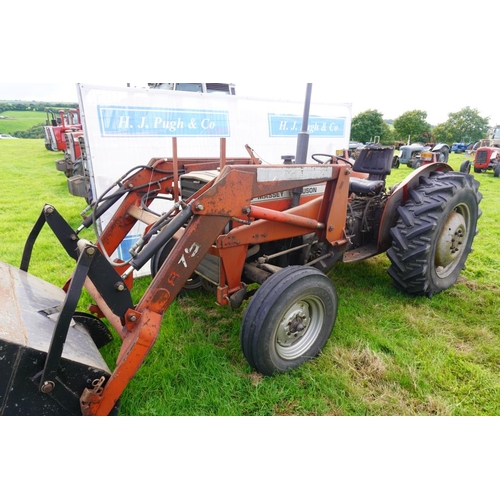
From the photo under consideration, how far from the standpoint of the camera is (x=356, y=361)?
2.77 meters

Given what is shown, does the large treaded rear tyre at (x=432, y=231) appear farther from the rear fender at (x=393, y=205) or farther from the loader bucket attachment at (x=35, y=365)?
the loader bucket attachment at (x=35, y=365)

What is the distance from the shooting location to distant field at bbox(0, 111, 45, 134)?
140 ft

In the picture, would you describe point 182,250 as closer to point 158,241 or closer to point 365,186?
point 158,241

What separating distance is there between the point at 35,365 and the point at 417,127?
50128 millimetres

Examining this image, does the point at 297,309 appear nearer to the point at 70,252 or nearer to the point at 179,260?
the point at 179,260

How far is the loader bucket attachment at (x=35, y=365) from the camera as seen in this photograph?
5.72ft

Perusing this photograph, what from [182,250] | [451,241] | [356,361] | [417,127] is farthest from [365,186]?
[417,127]

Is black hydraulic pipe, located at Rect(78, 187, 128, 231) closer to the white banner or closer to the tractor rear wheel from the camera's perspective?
the white banner

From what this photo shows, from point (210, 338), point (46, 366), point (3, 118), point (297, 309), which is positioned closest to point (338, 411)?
point (297, 309)

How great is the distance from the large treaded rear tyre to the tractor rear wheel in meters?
1.07

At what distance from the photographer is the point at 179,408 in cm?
235

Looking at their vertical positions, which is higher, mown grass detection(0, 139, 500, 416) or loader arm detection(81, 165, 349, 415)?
loader arm detection(81, 165, 349, 415)

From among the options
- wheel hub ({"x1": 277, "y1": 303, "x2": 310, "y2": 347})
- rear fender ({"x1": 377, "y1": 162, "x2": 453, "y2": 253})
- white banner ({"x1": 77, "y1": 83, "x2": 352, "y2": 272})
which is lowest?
wheel hub ({"x1": 277, "y1": 303, "x2": 310, "y2": 347})

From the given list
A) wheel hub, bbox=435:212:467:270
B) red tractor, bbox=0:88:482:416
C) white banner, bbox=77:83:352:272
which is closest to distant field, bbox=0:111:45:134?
white banner, bbox=77:83:352:272
